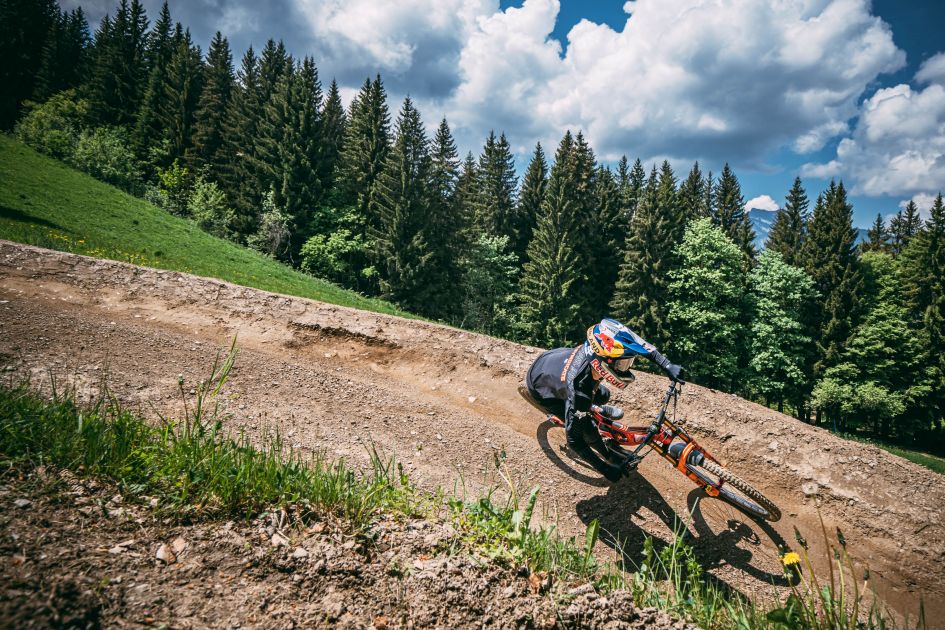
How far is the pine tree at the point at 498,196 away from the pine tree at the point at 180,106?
116 feet

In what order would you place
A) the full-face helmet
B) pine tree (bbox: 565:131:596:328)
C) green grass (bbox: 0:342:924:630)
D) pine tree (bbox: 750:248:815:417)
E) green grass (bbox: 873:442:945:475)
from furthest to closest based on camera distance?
pine tree (bbox: 565:131:596:328)
pine tree (bbox: 750:248:815:417)
green grass (bbox: 873:442:945:475)
the full-face helmet
green grass (bbox: 0:342:924:630)

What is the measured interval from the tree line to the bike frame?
30.8 meters

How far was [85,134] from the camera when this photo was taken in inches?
1496

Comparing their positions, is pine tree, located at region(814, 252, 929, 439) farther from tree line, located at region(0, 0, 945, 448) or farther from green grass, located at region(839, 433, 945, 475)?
green grass, located at region(839, 433, 945, 475)

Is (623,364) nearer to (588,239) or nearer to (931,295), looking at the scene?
(588,239)

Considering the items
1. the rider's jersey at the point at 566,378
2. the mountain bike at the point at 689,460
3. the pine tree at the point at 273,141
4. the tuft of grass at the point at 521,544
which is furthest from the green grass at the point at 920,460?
the pine tree at the point at 273,141

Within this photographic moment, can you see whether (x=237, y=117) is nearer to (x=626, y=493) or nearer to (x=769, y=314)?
(x=626, y=493)

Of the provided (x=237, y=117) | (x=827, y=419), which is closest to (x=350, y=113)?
(x=237, y=117)

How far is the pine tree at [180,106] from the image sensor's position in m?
46.2

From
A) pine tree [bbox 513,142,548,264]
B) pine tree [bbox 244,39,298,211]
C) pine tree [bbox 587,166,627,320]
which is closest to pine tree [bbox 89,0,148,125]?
pine tree [bbox 244,39,298,211]

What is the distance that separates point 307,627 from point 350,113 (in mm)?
53346

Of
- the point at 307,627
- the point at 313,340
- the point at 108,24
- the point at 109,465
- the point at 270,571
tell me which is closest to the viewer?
the point at 307,627

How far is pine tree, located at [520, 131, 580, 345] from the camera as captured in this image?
126 feet

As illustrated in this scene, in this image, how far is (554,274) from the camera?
38344mm
